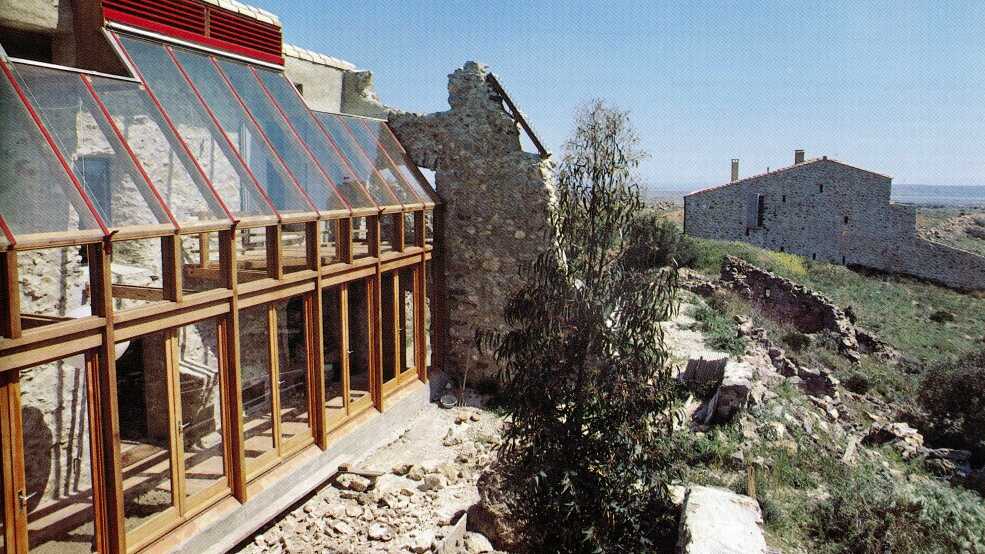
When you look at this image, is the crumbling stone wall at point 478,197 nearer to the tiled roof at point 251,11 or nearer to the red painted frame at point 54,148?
the tiled roof at point 251,11

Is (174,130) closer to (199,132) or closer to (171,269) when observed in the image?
(199,132)

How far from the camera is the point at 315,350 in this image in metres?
8.57

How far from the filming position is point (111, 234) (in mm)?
5516

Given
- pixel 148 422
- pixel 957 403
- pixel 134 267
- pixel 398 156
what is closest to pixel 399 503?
pixel 148 422

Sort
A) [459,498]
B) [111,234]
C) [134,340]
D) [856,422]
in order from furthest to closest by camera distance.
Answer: [856,422] → [459,498] → [134,340] → [111,234]

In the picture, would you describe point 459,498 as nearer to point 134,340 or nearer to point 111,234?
point 134,340

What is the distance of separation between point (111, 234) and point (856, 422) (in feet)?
44.2

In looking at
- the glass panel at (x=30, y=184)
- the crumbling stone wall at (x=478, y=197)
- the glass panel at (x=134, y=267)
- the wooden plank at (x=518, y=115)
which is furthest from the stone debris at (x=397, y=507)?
the wooden plank at (x=518, y=115)

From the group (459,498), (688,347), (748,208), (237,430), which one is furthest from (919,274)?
(237,430)

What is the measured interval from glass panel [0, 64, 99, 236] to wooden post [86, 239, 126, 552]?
0.35 m

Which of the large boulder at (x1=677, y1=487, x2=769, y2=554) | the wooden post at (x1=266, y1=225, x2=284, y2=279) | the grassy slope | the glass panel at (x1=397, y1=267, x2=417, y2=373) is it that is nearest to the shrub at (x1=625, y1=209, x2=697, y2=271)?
the large boulder at (x1=677, y1=487, x2=769, y2=554)

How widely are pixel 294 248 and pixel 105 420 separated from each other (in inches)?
147

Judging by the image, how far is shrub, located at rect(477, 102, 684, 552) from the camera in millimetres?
6371

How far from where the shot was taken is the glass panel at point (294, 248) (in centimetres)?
848
